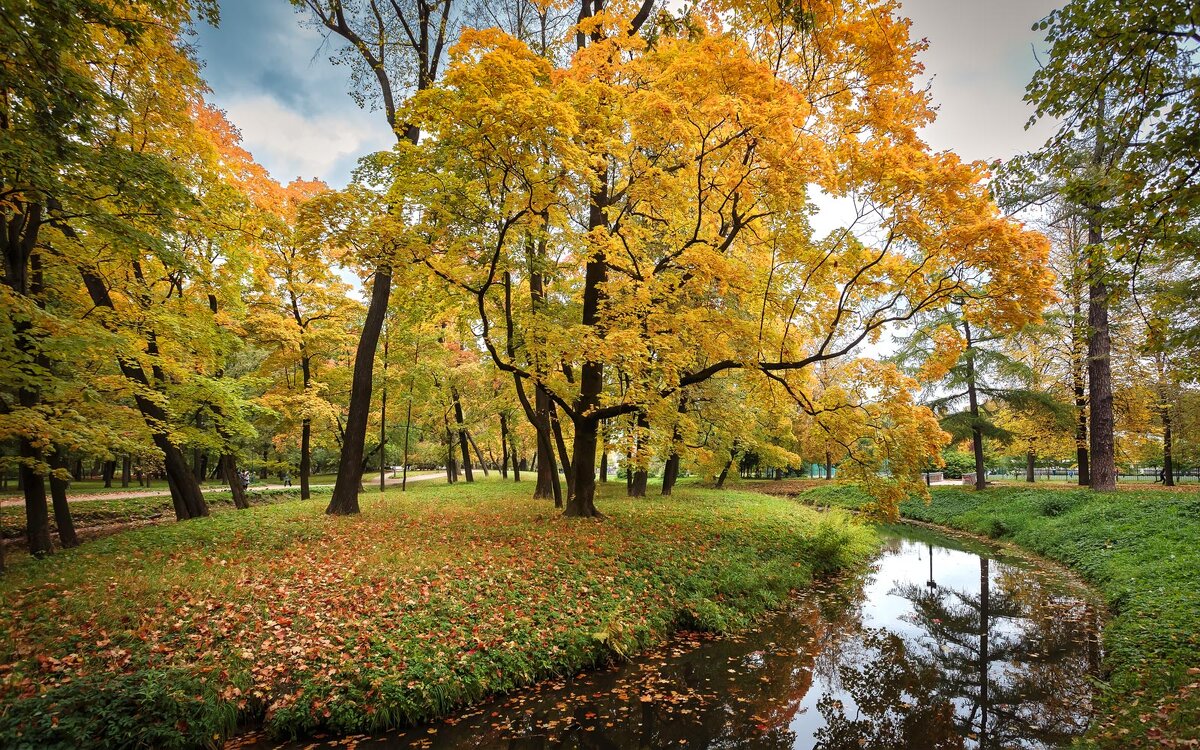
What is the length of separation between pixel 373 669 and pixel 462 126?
7953 mm

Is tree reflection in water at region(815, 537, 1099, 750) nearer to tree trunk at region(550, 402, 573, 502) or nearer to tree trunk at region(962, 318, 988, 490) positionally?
tree trunk at region(550, 402, 573, 502)

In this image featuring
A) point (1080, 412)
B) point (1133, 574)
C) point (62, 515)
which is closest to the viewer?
point (1133, 574)

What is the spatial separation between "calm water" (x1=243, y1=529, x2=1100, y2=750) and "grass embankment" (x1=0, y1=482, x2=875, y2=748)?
15.7 inches

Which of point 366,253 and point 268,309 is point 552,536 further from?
point 268,309

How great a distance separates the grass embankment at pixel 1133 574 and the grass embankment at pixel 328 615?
4.47m

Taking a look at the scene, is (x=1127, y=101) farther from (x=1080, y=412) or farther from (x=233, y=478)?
(x=233, y=478)

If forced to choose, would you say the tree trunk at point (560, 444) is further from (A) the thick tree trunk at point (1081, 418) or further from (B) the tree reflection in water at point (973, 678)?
(A) the thick tree trunk at point (1081, 418)

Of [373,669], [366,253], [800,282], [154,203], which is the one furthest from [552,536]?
[154,203]

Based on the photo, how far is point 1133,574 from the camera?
8680 millimetres

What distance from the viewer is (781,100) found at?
7.23m

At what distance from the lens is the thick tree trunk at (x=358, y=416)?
12.1 m

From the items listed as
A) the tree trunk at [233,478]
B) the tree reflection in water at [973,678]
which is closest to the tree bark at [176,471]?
the tree trunk at [233,478]

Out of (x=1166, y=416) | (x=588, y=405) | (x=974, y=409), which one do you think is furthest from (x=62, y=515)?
(x=1166, y=416)

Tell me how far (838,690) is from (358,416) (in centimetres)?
1156
